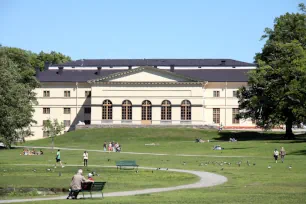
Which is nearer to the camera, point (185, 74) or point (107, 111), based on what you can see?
point (107, 111)

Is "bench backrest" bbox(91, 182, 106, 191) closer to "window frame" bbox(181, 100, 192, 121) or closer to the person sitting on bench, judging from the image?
the person sitting on bench

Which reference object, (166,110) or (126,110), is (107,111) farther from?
(166,110)

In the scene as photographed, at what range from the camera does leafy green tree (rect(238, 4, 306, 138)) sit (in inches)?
2890

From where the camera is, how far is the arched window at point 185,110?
119 meters

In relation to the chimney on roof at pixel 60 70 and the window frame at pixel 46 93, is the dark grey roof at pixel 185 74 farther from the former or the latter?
the window frame at pixel 46 93

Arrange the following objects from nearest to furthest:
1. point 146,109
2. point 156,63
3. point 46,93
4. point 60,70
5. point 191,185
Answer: point 191,185 → point 146,109 → point 46,93 → point 60,70 → point 156,63

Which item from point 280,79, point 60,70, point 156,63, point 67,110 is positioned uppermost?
point 156,63

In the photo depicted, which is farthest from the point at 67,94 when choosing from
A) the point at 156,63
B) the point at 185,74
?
the point at 185,74

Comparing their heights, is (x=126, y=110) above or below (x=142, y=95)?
below

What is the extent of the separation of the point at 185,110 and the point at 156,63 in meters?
19.5

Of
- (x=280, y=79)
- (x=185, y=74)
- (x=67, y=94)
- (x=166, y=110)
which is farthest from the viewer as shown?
(x=67, y=94)

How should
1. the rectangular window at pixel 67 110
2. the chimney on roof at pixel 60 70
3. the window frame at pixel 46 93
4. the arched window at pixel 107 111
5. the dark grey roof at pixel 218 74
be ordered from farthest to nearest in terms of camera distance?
the chimney on roof at pixel 60 70 < the rectangular window at pixel 67 110 < the window frame at pixel 46 93 < the dark grey roof at pixel 218 74 < the arched window at pixel 107 111

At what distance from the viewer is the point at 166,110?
120250 mm

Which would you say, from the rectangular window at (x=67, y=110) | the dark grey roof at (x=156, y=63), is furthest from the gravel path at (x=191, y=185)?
the dark grey roof at (x=156, y=63)
